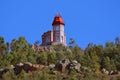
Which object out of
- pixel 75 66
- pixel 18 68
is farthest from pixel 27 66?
pixel 75 66

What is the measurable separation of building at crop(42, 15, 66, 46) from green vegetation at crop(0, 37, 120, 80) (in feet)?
43.9

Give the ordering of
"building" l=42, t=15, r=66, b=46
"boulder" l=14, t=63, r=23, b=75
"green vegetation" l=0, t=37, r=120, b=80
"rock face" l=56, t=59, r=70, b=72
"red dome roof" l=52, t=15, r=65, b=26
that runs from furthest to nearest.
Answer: "red dome roof" l=52, t=15, r=65, b=26 → "building" l=42, t=15, r=66, b=46 → "rock face" l=56, t=59, r=70, b=72 → "boulder" l=14, t=63, r=23, b=75 → "green vegetation" l=0, t=37, r=120, b=80

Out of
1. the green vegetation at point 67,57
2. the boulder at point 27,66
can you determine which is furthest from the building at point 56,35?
the boulder at point 27,66

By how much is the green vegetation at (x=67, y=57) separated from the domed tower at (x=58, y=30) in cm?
1529

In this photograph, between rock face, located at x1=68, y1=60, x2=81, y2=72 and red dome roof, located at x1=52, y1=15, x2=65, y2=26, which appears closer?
rock face, located at x1=68, y1=60, x2=81, y2=72

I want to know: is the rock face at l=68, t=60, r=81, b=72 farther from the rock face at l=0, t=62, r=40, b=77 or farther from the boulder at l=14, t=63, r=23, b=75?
the boulder at l=14, t=63, r=23, b=75

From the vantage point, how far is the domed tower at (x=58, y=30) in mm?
145250

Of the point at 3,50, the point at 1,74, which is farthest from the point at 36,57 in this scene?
the point at 1,74

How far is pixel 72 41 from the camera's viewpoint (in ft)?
439

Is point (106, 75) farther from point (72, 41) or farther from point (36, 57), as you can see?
point (72, 41)

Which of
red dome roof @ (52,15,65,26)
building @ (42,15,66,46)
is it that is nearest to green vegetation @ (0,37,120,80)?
building @ (42,15,66,46)

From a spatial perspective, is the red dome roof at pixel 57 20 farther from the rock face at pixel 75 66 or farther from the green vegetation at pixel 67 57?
the rock face at pixel 75 66

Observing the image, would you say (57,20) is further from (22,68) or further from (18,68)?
(22,68)

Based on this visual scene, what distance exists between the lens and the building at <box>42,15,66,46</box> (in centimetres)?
14325
